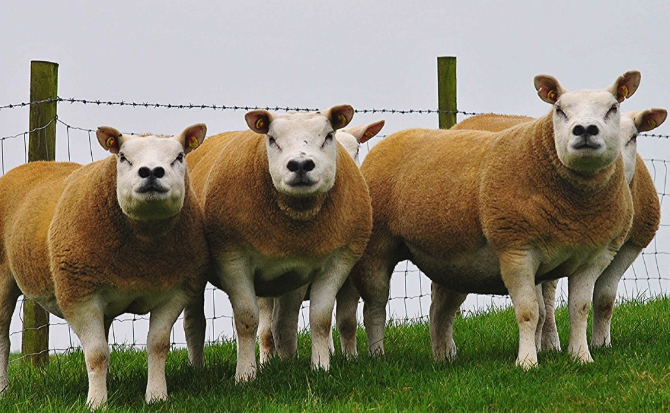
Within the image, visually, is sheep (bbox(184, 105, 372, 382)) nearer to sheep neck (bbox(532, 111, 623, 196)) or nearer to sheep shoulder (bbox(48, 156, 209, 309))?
sheep shoulder (bbox(48, 156, 209, 309))

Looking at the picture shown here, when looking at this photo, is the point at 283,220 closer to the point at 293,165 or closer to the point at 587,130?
the point at 293,165

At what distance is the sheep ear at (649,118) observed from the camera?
8.40m

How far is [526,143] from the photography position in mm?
7836

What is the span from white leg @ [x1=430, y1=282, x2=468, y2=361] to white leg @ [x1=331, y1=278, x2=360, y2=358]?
2.32 ft

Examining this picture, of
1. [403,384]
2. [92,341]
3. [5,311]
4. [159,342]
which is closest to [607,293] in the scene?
[403,384]

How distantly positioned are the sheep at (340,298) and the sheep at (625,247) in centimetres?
80

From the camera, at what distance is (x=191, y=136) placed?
23.8 ft

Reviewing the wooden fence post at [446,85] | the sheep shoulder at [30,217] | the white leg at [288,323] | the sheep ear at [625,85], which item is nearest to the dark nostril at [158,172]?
the sheep shoulder at [30,217]

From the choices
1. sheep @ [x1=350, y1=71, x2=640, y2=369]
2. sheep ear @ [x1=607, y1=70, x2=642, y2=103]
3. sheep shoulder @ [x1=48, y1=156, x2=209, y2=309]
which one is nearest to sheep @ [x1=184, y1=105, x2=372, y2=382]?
sheep shoulder @ [x1=48, y1=156, x2=209, y2=309]

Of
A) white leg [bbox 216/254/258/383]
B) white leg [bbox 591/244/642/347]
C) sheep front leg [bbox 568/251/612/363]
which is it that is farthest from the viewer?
white leg [bbox 591/244/642/347]

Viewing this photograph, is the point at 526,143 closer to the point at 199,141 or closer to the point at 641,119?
the point at 641,119

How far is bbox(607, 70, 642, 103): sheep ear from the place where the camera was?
7660 mm

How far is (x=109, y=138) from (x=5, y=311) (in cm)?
201

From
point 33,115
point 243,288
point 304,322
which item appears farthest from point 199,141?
point 304,322
